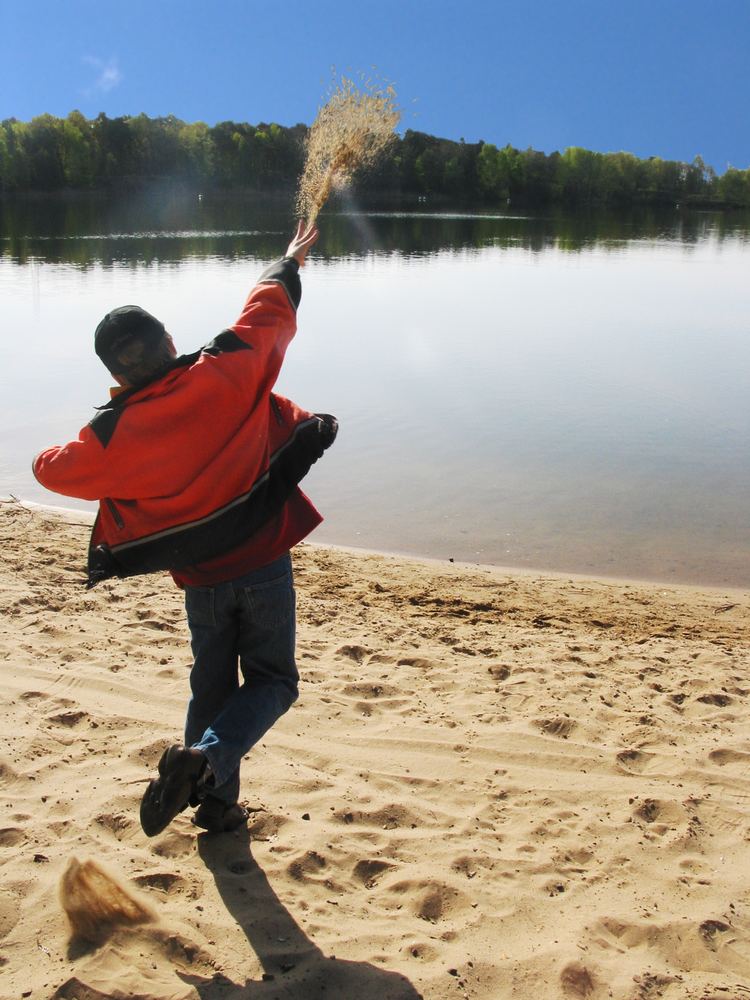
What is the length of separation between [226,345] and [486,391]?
11.0m

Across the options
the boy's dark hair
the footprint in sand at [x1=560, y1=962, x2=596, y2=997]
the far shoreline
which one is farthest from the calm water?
the boy's dark hair

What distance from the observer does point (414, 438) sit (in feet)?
36.2

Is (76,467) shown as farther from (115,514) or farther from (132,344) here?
(132,344)

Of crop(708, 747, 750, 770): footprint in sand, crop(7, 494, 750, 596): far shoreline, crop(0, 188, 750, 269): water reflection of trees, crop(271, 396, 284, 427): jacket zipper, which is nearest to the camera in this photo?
crop(271, 396, 284, 427): jacket zipper

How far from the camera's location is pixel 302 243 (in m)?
3.45

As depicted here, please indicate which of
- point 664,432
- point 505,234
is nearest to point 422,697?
point 664,432

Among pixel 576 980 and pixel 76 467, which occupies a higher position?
pixel 76 467

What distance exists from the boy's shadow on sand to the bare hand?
2.23 metres

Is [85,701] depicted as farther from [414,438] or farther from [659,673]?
[414,438]

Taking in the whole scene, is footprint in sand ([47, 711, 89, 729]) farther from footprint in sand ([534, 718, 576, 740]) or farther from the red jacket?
footprint in sand ([534, 718, 576, 740])

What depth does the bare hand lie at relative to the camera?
3.32m

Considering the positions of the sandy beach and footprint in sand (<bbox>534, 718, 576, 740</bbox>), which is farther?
footprint in sand (<bbox>534, 718, 576, 740</bbox>)

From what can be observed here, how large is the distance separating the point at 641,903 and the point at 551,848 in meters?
0.40

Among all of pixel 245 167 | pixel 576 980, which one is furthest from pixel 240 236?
pixel 245 167
